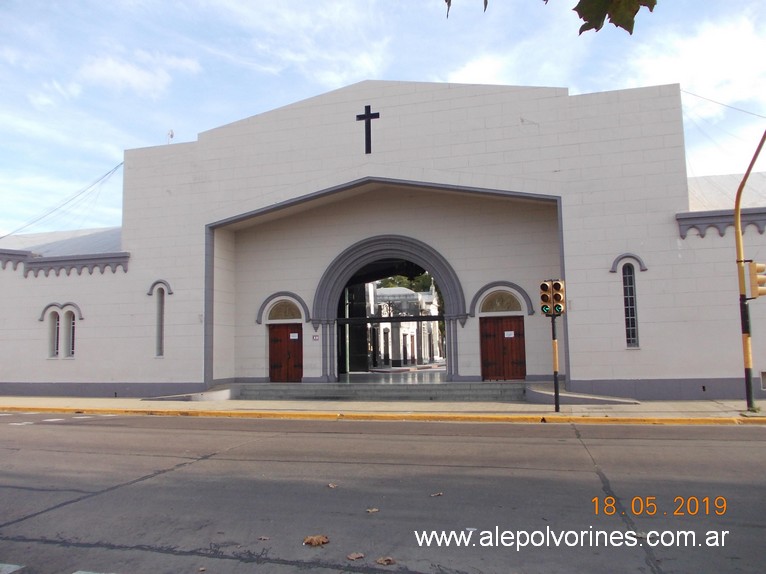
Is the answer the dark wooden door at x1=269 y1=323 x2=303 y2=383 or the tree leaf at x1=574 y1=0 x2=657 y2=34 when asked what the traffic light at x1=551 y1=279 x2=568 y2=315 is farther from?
the tree leaf at x1=574 y1=0 x2=657 y2=34

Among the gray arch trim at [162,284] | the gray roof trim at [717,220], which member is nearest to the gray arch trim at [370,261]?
the gray arch trim at [162,284]

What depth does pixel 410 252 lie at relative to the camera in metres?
22.2

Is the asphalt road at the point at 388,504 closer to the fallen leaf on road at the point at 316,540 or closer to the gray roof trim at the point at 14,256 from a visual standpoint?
the fallen leaf on road at the point at 316,540

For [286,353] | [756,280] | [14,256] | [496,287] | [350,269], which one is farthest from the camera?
[14,256]

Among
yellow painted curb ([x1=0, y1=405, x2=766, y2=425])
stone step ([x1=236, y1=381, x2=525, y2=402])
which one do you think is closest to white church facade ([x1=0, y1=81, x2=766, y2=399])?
stone step ([x1=236, y1=381, x2=525, y2=402])

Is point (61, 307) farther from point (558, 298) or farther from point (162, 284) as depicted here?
point (558, 298)

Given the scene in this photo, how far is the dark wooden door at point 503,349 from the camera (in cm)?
2084

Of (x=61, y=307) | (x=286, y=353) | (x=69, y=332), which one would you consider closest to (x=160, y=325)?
(x=69, y=332)

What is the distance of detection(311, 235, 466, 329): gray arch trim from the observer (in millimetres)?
21594

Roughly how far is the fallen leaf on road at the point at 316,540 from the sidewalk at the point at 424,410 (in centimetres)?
987

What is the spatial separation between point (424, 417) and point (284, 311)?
9262 millimetres

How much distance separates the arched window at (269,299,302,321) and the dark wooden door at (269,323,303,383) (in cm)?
30

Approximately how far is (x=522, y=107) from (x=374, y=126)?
187 inches

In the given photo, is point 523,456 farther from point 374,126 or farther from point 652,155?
point 374,126
